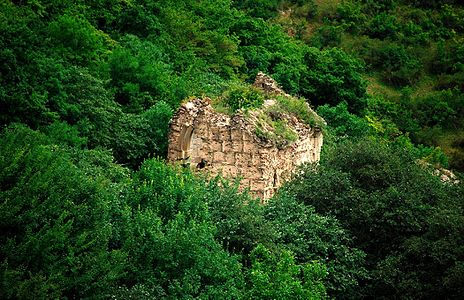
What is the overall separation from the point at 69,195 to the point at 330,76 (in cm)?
2611

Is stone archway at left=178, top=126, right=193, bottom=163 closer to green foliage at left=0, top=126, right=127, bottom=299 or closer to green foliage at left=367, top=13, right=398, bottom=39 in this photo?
green foliage at left=0, top=126, right=127, bottom=299

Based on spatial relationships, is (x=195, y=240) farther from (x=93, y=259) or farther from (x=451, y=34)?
(x=451, y=34)

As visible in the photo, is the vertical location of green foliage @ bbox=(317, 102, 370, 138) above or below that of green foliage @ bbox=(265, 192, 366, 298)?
above

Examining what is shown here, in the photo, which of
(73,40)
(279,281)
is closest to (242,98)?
(73,40)

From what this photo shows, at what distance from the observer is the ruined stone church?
17.9m

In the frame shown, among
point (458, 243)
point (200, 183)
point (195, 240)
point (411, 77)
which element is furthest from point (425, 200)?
point (411, 77)

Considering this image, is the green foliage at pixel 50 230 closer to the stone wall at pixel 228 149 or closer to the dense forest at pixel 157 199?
the dense forest at pixel 157 199

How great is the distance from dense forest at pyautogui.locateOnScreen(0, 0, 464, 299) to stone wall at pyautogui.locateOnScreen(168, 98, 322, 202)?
1.92ft

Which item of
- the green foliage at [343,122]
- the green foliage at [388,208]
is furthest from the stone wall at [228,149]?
the green foliage at [343,122]

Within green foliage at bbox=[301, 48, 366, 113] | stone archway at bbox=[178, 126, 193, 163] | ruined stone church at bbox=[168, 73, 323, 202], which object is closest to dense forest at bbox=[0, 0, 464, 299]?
ruined stone church at bbox=[168, 73, 323, 202]

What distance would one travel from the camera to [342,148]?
19.7 meters

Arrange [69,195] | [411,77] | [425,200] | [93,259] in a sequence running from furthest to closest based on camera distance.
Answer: [411,77]
[425,200]
[69,195]
[93,259]

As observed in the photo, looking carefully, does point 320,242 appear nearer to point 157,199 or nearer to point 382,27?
point 157,199

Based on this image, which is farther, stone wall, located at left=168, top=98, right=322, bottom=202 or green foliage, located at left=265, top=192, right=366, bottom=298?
stone wall, located at left=168, top=98, right=322, bottom=202
